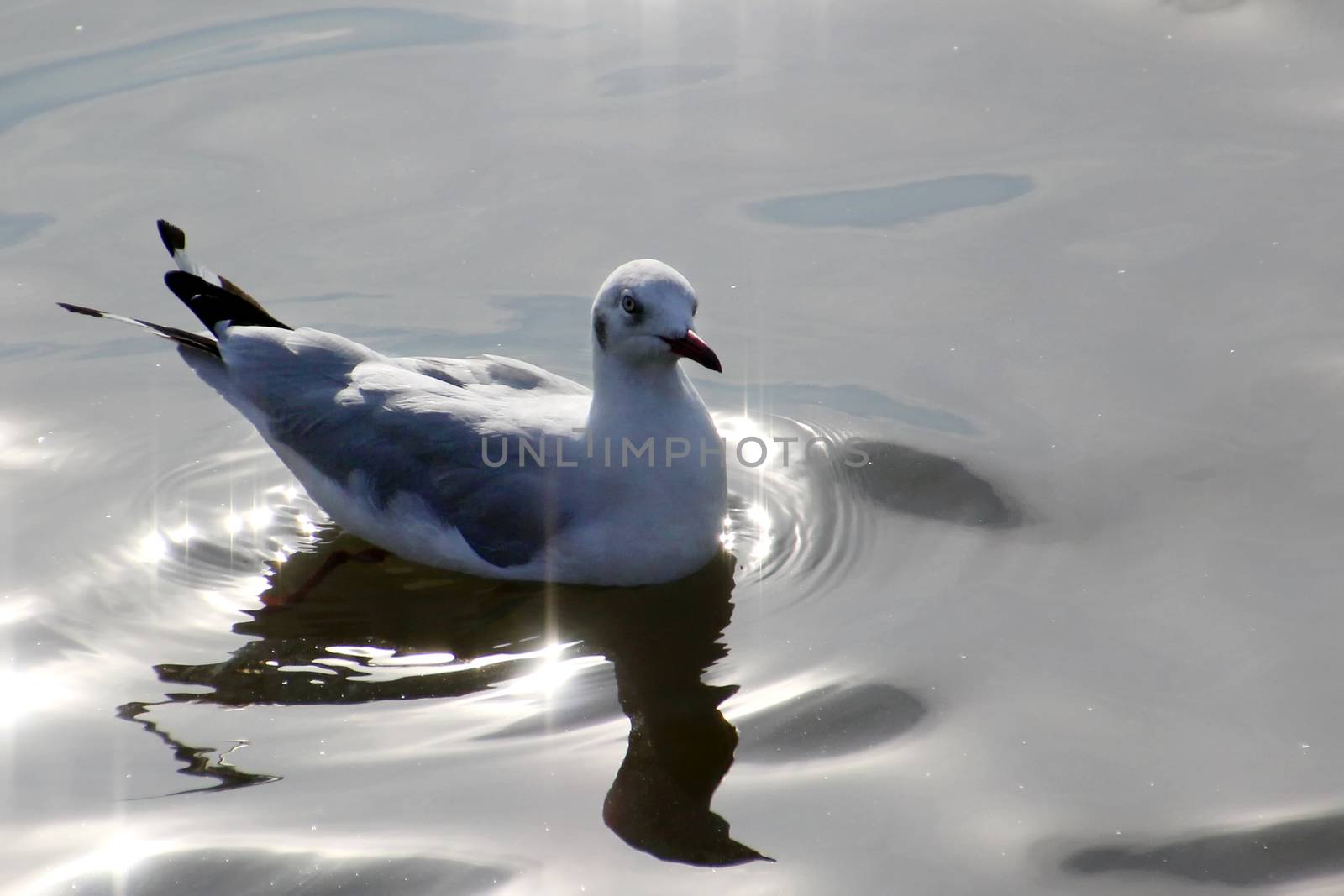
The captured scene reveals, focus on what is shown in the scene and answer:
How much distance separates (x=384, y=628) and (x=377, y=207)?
3.30 m

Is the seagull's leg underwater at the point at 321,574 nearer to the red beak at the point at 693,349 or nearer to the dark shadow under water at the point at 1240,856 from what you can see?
the red beak at the point at 693,349

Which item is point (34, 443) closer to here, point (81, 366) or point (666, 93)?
point (81, 366)

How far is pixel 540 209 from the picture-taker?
329 inches

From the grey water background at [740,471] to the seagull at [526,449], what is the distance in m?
0.21

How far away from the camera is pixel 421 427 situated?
5980mm

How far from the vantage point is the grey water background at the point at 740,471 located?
4.68 m

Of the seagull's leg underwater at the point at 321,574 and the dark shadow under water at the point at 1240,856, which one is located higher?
the seagull's leg underwater at the point at 321,574

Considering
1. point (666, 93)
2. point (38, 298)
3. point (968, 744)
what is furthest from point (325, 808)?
point (666, 93)

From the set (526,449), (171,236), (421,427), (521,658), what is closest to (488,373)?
(421,427)

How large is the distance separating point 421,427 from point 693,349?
47.8 inches

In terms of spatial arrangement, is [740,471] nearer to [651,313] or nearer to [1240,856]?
[651,313]

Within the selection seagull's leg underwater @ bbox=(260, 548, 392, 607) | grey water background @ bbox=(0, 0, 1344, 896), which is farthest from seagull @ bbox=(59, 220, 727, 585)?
grey water background @ bbox=(0, 0, 1344, 896)

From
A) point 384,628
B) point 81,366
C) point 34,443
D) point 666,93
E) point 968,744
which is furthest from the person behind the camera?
point 666,93

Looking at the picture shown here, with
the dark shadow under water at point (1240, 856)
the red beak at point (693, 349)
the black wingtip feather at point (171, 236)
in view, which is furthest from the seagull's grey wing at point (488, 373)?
the dark shadow under water at point (1240, 856)
